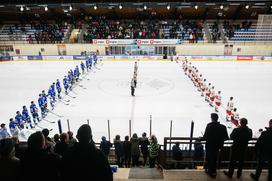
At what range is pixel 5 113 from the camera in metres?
12.2

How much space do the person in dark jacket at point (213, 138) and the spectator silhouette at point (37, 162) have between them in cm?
259

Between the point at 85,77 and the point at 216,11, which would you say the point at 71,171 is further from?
the point at 216,11

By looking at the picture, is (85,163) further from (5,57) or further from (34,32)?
(34,32)

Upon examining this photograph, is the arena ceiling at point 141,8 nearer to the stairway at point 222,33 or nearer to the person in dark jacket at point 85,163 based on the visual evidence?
the stairway at point 222,33

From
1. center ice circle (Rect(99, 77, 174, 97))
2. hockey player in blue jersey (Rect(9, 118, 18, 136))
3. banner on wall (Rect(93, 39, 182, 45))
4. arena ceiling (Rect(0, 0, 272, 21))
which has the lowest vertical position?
hockey player in blue jersey (Rect(9, 118, 18, 136))

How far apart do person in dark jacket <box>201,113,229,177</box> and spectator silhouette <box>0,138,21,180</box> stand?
2849mm

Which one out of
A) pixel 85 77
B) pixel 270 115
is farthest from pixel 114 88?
pixel 270 115

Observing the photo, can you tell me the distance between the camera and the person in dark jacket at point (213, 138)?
4.08 meters

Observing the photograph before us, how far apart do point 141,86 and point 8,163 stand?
13906 mm

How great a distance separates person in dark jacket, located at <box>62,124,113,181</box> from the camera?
232 cm

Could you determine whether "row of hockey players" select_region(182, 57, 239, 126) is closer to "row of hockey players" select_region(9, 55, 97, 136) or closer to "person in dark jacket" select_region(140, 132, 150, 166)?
"person in dark jacket" select_region(140, 132, 150, 166)

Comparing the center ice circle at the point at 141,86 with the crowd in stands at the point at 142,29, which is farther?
the crowd in stands at the point at 142,29

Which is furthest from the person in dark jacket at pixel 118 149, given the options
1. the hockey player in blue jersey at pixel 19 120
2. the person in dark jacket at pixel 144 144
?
the hockey player in blue jersey at pixel 19 120

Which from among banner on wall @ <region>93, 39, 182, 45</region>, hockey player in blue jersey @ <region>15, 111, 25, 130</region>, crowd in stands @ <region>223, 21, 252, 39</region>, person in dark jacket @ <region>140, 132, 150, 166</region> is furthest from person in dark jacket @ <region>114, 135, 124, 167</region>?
crowd in stands @ <region>223, 21, 252, 39</region>
